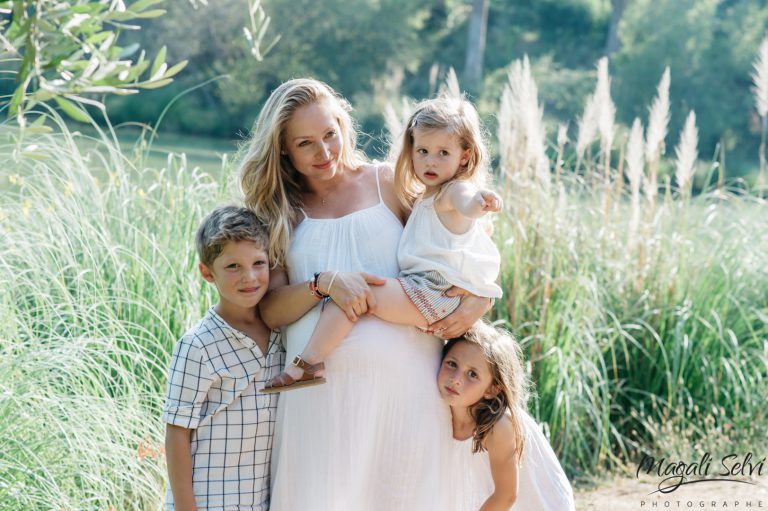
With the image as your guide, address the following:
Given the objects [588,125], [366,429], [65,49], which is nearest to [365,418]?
[366,429]

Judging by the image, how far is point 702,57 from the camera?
26.3 m

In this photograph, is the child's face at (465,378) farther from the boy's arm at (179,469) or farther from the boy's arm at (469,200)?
the boy's arm at (179,469)

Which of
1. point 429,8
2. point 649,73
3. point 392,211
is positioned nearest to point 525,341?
point 392,211

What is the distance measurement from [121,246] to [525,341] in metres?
2.18

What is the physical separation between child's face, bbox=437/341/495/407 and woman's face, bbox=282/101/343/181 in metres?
0.77

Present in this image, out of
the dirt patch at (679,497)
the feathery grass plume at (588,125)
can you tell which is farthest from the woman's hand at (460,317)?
the feathery grass plume at (588,125)

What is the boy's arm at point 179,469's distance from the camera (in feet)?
8.95

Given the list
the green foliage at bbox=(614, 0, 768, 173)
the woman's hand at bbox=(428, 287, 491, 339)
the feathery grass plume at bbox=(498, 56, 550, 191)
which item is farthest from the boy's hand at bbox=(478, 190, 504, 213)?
the green foliage at bbox=(614, 0, 768, 173)

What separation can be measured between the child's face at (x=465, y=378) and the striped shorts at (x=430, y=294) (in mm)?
154

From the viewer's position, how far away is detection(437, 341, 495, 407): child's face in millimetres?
2918

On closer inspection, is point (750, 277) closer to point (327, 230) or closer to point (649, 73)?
point (327, 230)

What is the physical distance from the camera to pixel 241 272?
2.79m

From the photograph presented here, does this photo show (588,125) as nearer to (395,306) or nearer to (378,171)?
(378,171)

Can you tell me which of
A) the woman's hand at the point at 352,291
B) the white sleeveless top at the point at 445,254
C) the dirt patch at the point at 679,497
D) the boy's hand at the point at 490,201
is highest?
the boy's hand at the point at 490,201
